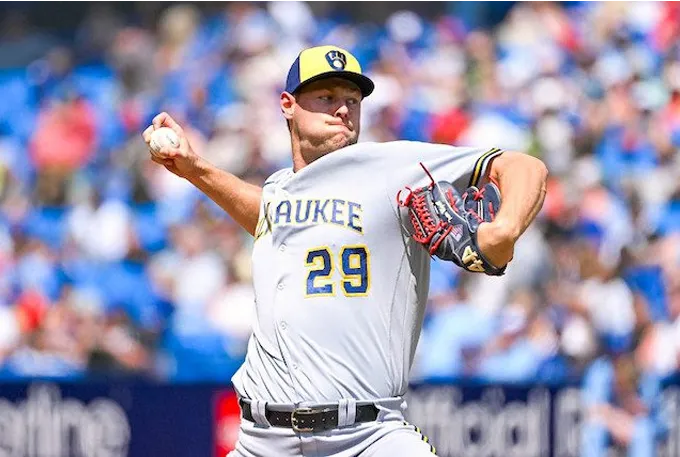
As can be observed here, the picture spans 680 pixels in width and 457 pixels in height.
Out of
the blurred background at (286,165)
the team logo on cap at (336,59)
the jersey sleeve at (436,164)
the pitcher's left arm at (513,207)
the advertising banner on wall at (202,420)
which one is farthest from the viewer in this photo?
the blurred background at (286,165)

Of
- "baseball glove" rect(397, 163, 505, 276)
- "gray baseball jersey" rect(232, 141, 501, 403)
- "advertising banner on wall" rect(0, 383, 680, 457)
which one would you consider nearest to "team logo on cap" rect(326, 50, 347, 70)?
"gray baseball jersey" rect(232, 141, 501, 403)

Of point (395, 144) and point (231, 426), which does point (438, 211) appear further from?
point (231, 426)

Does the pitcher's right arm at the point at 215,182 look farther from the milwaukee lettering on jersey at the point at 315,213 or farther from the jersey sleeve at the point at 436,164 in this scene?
the jersey sleeve at the point at 436,164

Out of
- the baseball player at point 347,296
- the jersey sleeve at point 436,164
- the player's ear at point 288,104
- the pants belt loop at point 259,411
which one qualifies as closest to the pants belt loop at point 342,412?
the baseball player at point 347,296

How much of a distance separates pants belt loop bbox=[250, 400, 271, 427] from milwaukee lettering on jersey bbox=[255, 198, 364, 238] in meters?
0.60

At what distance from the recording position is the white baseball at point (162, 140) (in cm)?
442

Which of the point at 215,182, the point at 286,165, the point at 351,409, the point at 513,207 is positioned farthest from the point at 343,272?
the point at 286,165

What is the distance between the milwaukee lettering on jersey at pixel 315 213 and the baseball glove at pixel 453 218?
23 centimetres

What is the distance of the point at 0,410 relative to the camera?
302 inches

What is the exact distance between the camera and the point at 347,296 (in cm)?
391

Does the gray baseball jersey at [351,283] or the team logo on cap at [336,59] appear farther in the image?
the team logo on cap at [336,59]

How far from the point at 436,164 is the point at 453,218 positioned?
40cm

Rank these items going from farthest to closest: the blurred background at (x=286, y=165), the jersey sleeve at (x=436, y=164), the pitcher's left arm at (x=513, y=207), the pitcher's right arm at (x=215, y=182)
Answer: the blurred background at (x=286, y=165)
the pitcher's right arm at (x=215, y=182)
the jersey sleeve at (x=436, y=164)
the pitcher's left arm at (x=513, y=207)

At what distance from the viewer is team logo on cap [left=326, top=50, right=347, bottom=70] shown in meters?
→ 4.17
